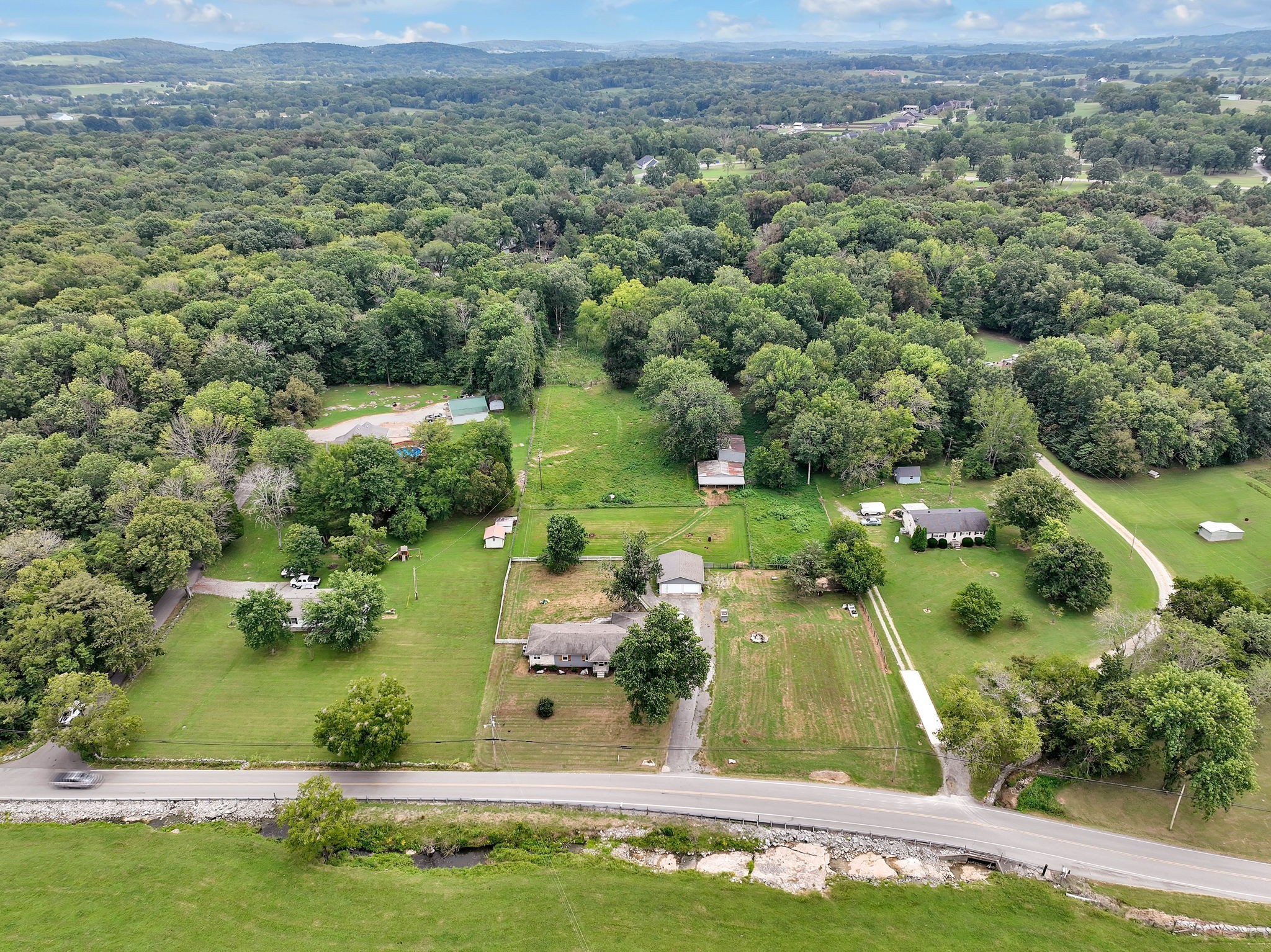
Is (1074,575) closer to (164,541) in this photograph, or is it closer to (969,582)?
(969,582)

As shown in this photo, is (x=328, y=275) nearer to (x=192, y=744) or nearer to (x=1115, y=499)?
(x=192, y=744)

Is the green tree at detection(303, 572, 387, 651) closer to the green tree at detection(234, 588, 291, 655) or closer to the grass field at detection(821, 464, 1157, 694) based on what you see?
the green tree at detection(234, 588, 291, 655)

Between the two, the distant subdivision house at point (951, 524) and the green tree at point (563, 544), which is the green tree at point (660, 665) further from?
the distant subdivision house at point (951, 524)

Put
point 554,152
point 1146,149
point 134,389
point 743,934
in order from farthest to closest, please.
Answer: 1. point 554,152
2. point 1146,149
3. point 134,389
4. point 743,934

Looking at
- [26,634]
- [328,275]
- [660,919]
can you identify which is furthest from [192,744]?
[328,275]

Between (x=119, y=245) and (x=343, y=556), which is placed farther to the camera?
(x=119, y=245)

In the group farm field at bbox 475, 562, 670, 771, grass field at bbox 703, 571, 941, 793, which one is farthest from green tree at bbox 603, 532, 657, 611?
grass field at bbox 703, 571, 941, 793

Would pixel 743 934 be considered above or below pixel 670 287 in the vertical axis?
below
